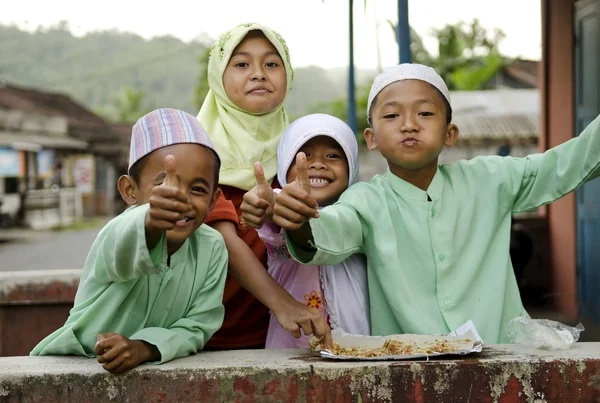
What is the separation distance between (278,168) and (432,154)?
63 cm

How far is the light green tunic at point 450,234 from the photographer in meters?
2.54

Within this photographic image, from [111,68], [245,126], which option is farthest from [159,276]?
[111,68]

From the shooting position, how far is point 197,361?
7.04 feet

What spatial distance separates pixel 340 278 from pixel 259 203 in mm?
690

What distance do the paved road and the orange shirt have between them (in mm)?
11873

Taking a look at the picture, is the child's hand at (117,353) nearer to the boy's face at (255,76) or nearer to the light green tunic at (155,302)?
the light green tunic at (155,302)

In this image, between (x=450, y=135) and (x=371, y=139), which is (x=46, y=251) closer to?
(x=371, y=139)

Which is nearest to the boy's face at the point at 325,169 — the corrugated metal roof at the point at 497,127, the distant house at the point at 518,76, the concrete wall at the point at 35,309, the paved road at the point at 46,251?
the concrete wall at the point at 35,309

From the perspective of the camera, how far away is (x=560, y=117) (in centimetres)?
731

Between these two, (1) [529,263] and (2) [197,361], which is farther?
(1) [529,263]

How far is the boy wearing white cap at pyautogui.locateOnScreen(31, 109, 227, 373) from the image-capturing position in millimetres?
2113

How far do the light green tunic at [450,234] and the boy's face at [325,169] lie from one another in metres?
0.14

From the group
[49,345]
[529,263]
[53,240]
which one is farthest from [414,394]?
[53,240]

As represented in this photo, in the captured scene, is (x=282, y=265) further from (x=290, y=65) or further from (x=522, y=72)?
(x=522, y=72)
